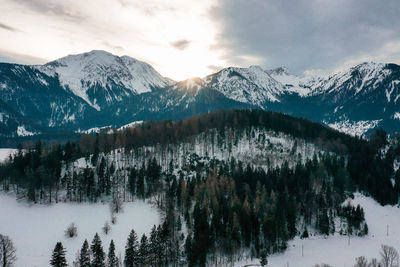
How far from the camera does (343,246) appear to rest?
103m

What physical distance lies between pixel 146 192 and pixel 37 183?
1931 inches

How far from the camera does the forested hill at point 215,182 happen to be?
322 ft

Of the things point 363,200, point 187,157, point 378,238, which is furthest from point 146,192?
point 363,200

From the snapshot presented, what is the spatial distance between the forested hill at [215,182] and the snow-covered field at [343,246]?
435 cm

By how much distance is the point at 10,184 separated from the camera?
126m

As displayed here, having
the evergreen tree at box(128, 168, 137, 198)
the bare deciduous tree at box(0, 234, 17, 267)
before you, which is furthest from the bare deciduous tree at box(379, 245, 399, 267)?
the bare deciduous tree at box(0, 234, 17, 267)

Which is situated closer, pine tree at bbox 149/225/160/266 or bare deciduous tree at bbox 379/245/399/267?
bare deciduous tree at bbox 379/245/399/267

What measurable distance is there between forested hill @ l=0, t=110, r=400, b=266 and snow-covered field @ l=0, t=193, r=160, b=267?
6560 mm

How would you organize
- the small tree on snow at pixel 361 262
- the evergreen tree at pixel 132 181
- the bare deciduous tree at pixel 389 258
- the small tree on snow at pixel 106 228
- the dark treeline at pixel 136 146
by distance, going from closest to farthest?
1. the small tree on snow at pixel 361 262
2. the bare deciduous tree at pixel 389 258
3. the small tree on snow at pixel 106 228
4. the dark treeline at pixel 136 146
5. the evergreen tree at pixel 132 181

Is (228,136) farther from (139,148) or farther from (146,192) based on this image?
(146,192)

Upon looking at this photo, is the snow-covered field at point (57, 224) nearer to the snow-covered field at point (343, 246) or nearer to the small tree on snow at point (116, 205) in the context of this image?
the small tree on snow at point (116, 205)

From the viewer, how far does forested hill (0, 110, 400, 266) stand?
322ft

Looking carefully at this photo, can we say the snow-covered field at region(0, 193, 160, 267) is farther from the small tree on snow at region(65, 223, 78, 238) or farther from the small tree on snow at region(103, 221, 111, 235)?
Result: the small tree on snow at region(65, 223, 78, 238)

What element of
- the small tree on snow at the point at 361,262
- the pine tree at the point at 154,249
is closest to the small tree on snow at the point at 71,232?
the pine tree at the point at 154,249
